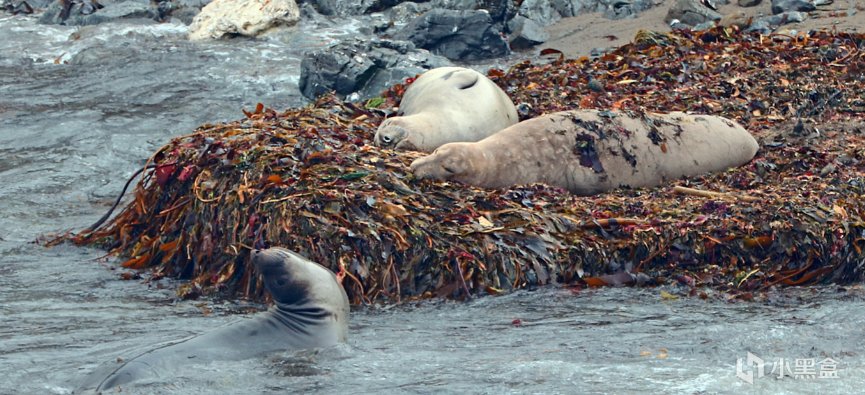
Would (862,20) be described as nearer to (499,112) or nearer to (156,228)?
(499,112)

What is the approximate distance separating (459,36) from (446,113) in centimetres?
637

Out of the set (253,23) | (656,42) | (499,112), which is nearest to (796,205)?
(499,112)

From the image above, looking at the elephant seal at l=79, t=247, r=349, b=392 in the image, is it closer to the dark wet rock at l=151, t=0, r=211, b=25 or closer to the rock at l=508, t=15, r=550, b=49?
the rock at l=508, t=15, r=550, b=49

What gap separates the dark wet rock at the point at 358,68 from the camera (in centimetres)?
1246

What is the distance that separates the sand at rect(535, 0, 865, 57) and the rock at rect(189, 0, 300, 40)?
353 centimetres

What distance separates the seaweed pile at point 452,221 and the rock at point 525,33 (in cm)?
655

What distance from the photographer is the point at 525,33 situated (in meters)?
15.2

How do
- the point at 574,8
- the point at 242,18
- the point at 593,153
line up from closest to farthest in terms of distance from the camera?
the point at 593,153
the point at 574,8
the point at 242,18

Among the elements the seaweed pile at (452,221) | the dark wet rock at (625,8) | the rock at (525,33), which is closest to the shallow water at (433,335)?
the seaweed pile at (452,221)

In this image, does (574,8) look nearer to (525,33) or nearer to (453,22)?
(525,33)

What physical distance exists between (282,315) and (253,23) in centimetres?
1079

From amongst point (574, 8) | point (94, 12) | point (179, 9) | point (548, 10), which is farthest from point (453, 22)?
point (94, 12)

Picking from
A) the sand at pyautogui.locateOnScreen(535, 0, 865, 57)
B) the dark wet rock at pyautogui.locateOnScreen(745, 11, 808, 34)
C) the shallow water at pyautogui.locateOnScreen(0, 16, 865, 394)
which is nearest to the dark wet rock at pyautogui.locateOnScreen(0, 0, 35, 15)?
the sand at pyautogui.locateOnScreen(535, 0, 865, 57)

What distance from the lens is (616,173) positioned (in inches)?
315
